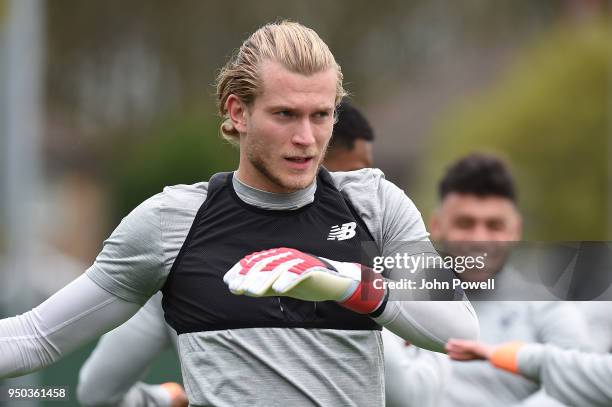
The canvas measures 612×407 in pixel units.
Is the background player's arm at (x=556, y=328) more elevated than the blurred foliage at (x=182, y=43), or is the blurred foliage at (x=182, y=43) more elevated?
the blurred foliage at (x=182, y=43)

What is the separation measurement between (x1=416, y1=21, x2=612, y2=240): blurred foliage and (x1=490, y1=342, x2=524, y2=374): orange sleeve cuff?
75.0ft

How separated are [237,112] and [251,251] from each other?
45 centimetres

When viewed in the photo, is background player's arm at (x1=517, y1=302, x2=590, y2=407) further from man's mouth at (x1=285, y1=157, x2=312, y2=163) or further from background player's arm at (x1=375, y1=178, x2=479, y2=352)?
man's mouth at (x1=285, y1=157, x2=312, y2=163)

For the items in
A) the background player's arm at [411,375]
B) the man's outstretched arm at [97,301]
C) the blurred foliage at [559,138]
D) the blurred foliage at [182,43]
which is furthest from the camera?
the blurred foliage at [182,43]

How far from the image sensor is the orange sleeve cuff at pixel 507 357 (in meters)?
4.99

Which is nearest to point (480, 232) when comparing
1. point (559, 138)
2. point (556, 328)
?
point (556, 328)

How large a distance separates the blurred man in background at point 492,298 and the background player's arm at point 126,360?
1167 millimetres

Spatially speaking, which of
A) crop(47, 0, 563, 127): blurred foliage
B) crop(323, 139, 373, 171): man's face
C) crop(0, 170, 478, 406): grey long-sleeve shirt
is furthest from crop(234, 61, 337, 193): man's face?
crop(47, 0, 563, 127): blurred foliage

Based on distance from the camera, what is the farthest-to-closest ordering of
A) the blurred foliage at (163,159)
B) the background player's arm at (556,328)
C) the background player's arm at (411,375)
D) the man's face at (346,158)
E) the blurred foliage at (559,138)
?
the blurred foliage at (163,159) → the blurred foliage at (559,138) → the man's face at (346,158) → the background player's arm at (411,375) → the background player's arm at (556,328)

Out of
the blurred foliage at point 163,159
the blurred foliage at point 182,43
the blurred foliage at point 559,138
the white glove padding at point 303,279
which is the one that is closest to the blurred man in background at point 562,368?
the white glove padding at point 303,279

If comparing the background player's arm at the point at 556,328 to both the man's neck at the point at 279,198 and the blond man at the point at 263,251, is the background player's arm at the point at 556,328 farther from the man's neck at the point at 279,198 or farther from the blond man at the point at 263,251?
the man's neck at the point at 279,198

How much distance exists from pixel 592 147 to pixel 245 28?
1410 cm

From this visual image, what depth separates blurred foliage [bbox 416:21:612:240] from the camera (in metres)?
28.2

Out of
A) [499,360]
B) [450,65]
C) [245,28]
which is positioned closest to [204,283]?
[499,360]
